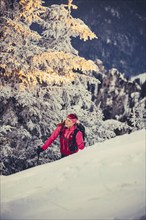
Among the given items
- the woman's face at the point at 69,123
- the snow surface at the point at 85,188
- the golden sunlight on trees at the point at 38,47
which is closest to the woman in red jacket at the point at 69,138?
the woman's face at the point at 69,123

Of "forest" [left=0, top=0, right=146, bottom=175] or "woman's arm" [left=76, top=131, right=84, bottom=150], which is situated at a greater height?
"forest" [left=0, top=0, right=146, bottom=175]

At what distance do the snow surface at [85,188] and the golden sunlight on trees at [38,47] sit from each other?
465 centimetres

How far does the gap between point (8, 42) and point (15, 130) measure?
2669 millimetres

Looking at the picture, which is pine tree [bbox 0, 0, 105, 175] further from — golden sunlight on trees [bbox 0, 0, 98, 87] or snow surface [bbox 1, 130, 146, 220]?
snow surface [bbox 1, 130, 146, 220]

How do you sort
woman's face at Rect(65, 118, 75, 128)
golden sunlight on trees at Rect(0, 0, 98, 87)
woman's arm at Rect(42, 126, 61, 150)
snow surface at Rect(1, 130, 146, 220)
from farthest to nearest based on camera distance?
golden sunlight on trees at Rect(0, 0, 98, 87) < woman's arm at Rect(42, 126, 61, 150) < woman's face at Rect(65, 118, 75, 128) < snow surface at Rect(1, 130, 146, 220)

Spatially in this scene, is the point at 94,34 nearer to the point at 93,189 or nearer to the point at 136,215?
the point at 93,189

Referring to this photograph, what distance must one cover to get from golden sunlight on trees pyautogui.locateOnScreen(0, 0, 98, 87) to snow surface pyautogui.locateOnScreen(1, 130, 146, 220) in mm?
4650

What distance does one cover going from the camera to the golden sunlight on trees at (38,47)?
8.80 meters

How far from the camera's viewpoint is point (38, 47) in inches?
358

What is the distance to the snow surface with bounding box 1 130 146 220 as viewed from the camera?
3.01 m

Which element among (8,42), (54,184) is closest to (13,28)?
(8,42)

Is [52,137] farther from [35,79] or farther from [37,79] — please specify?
[37,79]

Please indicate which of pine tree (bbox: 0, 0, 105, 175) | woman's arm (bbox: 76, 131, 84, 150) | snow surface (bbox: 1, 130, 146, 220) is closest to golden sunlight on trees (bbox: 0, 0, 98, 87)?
pine tree (bbox: 0, 0, 105, 175)

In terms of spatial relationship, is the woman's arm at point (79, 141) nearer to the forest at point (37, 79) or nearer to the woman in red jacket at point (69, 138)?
the woman in red jacket at point (69, 138)
